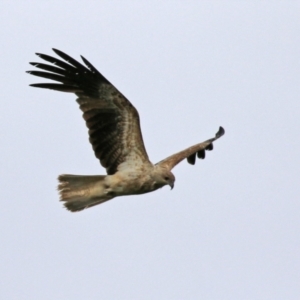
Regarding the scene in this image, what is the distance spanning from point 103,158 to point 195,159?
2.48 metres

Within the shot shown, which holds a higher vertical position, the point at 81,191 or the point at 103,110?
the point at 103,110

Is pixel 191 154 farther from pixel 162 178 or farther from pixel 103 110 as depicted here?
pixel 103 110

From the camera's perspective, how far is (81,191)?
22.3m

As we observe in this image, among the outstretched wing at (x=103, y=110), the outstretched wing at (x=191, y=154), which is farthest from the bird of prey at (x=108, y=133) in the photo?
the outstretched wing at (x=191, y=154)

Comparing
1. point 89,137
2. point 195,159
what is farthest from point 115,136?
point 195,159

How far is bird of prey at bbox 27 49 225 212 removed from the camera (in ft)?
71.5

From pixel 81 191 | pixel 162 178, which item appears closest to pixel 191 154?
pixel 162 178

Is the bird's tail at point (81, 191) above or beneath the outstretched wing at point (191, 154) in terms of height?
beneath

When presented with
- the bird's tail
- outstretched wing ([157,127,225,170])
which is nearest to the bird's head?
outstretched wing ([157,127,225,170])

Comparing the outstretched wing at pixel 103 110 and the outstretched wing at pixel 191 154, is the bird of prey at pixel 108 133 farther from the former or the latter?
the outstretched wing at pixel 191 154

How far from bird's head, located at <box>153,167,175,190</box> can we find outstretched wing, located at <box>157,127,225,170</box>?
1.40ft

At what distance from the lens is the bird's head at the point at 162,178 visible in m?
22.0

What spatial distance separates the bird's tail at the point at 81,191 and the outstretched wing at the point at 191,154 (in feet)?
3.23

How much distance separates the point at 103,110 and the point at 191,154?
7.36 feet
